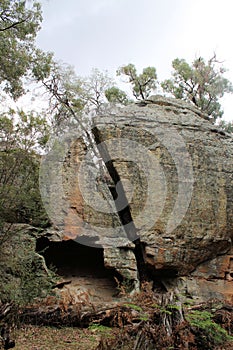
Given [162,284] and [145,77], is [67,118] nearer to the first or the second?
[145,77]

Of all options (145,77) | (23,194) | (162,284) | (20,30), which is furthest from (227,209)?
(145,77)

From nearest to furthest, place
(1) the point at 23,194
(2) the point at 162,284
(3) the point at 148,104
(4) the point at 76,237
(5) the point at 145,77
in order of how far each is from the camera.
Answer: (1) the point at 23,194 < (4) the point at 76,237 < (2) the point at 162,284 < (3) the point at 148,104 < (5) the point at 145,77

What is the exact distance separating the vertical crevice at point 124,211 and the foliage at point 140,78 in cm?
Result: 756

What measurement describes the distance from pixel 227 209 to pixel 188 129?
257cm

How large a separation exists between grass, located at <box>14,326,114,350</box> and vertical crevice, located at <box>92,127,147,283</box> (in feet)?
11.1

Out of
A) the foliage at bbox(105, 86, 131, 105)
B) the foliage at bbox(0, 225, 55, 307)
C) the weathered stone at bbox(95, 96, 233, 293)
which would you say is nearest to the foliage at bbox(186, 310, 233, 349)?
the foliage at bbox(0, 225, 55, 307)

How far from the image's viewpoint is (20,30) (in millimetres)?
8867

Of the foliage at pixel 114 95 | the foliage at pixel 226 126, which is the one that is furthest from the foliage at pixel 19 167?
the foliage at pixel 226 126

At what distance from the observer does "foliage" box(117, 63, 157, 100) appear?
18.3 m

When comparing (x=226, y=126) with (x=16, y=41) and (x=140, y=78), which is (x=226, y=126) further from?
(x=16, y=41)

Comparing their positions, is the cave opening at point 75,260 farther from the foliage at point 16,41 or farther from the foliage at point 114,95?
the foliage at point 114,95

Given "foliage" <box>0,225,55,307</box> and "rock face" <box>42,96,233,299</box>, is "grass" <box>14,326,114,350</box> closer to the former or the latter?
"foliage" <box>0,225,55,307</box>

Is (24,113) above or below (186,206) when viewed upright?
above

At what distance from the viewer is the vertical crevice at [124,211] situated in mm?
10805
